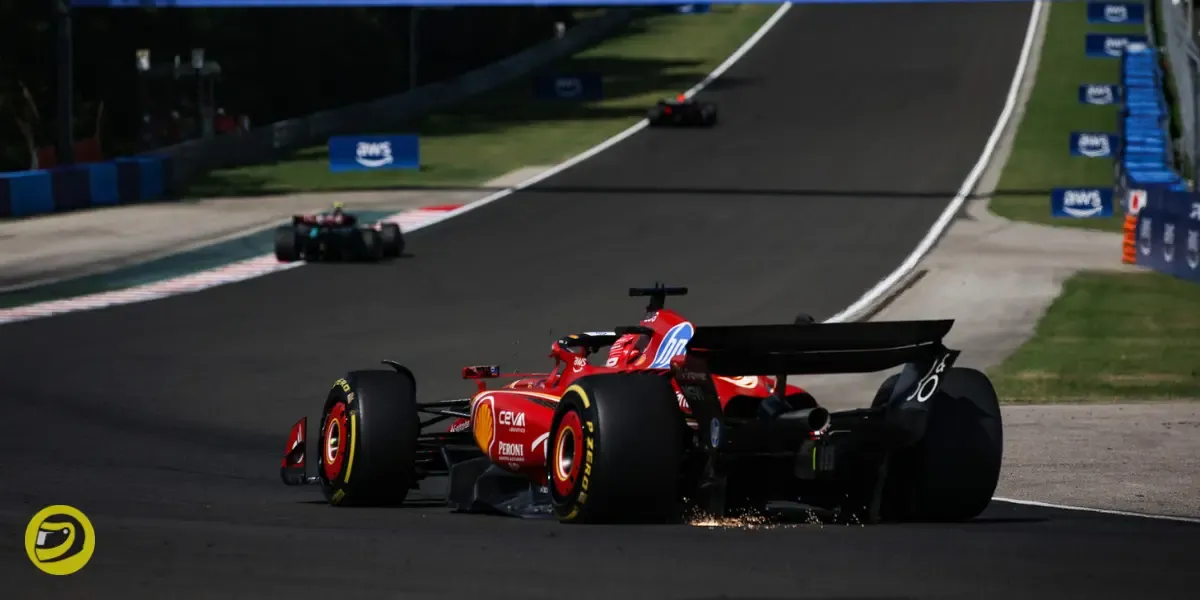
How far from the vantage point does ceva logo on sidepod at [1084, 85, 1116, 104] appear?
59562 mm

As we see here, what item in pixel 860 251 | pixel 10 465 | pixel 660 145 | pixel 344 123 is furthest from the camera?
pixel 344 123

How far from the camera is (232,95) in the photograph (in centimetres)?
7356

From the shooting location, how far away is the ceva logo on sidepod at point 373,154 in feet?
171

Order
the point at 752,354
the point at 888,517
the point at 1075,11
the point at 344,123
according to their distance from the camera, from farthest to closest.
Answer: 1. the point at 1075,11
2. the point at 344,123
3. the point at 888,517
4. the point at 752,354

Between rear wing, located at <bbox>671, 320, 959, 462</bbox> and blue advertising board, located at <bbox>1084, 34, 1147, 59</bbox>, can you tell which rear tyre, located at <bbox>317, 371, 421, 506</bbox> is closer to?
rear wing, located at <bbox>671, 320, 959, 462</bbox>

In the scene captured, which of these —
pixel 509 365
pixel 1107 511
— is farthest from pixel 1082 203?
pixel 1107 511

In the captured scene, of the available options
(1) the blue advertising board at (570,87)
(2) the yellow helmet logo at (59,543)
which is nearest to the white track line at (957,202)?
(2) the yellow helmet logo at (59,543)

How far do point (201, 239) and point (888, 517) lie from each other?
28.8 metres

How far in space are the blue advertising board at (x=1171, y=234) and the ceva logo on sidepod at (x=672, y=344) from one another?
21954 mm

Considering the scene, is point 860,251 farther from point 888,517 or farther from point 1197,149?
point 888,517

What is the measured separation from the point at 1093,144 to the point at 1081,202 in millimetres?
6687

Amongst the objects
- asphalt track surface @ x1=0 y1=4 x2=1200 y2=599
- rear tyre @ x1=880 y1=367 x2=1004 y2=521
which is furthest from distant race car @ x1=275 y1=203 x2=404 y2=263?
rear tyre @ x1=880 y1=367 x2=1004 y2=521

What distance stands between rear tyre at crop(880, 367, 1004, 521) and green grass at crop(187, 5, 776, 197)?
38353 mm

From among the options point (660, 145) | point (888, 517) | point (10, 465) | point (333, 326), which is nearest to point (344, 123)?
point (660, 145)
